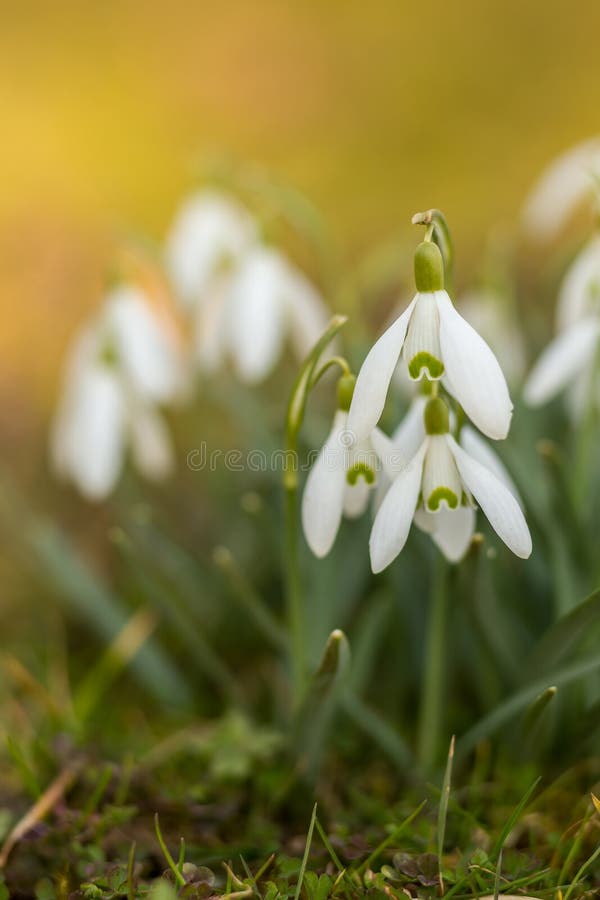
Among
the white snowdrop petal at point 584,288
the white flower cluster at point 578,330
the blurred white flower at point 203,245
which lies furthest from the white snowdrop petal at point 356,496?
the blurred white flower at point 203,245

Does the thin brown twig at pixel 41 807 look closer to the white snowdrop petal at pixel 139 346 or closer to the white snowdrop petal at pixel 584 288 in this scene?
the white snowdrop petal at pixel 139 346

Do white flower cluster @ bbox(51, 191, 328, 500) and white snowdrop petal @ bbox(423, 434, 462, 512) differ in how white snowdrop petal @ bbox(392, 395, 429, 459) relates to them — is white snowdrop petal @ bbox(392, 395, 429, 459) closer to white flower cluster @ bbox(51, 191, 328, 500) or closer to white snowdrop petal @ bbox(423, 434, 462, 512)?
white snowdrop petal @ bbox(423, 434, 462, 512)

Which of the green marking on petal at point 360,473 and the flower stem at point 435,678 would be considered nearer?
the green marking on petal at point 360,473

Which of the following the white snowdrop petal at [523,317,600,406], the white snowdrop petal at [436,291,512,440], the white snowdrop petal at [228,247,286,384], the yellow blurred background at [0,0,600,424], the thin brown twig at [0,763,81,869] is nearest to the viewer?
the white snowdrop petal at [436,291,512,440]

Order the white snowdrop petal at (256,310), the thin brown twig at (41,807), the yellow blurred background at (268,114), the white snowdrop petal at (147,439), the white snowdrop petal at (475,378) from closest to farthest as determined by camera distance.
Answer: the white snowdrop petal at (475,378) < the thin brown twig at (41,807) < the white snowdrop petal at (256,310) < the white snowdrop petal at (147,439) < the yellow blurred background at (268,114)

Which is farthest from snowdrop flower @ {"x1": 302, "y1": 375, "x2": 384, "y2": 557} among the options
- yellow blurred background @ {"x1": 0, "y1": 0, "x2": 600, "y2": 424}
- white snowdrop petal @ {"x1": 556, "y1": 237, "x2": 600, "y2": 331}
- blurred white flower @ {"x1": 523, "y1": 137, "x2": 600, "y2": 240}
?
yellow blurred background @ {"x1": 0, "y1": 0, "x2": 600, "y2": 424}

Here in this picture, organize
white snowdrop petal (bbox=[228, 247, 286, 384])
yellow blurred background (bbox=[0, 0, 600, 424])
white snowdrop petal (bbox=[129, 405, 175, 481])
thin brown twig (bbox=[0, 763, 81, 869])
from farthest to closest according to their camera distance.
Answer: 1. yellow blurred background (bbox=[0, 0, 600, 424])
2. white snowdrop petal (bbox=[129, 405, 175, 481])
3. white snowdrop petal (bbox=[228, 247, 286, 384])
4. thin brown twig (bbox=[0, 763, 81, 869])

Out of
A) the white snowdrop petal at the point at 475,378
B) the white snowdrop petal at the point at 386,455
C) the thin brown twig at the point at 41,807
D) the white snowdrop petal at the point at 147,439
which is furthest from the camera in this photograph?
the white snowdrop petal at the point at 147,439
